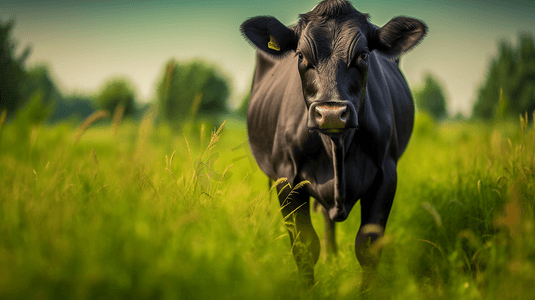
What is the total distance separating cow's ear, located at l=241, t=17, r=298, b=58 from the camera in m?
2.68

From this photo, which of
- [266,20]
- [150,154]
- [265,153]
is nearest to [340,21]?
[266,20]

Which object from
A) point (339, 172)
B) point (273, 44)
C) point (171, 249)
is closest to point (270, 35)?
point (273, 44)

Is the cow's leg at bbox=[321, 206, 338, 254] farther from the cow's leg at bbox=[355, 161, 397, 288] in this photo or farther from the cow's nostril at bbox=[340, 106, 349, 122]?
the cow's nostril at bbox=[340, 106, 349, 122]

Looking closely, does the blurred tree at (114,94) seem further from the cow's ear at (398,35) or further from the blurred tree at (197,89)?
the cow's ear at (398,35)

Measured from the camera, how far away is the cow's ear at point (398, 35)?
8.27 feet

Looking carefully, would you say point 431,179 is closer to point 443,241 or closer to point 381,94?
point 443,241

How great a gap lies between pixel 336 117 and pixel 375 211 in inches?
40.2

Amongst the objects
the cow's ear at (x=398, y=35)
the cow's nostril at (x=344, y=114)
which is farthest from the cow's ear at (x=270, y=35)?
the cow's nostril at (x=344, y=114)

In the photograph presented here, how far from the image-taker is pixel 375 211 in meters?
2.59

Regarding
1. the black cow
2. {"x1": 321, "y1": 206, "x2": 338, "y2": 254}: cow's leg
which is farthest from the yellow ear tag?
{"x1": 321, "y1": 206, "x2": 338, "y2": 254}: cow's leg

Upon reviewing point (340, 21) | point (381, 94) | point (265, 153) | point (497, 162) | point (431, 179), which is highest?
point (340, 21)

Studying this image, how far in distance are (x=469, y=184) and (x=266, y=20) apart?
293 cm

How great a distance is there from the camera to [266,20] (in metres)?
2.67

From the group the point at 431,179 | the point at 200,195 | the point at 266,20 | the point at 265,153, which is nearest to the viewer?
the point at 200,195
